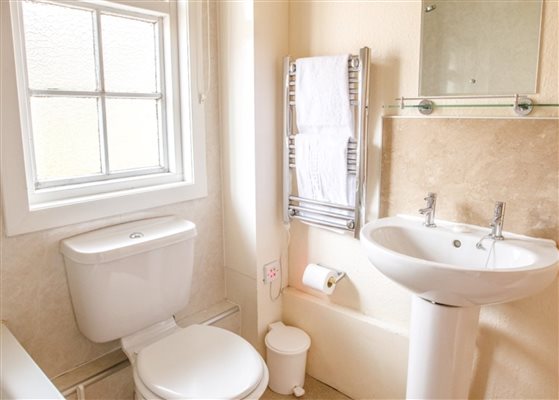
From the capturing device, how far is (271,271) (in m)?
2.04

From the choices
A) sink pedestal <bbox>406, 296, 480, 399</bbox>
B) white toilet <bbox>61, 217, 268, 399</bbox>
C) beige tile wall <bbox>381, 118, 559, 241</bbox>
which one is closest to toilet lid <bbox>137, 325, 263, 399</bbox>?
white toilet <bbox>61, 217, 268, 399</bbox>

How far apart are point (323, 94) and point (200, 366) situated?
43.4 inches

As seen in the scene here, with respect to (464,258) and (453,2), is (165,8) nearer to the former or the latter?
(453,2)

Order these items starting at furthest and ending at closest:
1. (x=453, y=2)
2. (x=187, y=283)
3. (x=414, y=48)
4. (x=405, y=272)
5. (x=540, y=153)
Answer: (x=187, y=283), (x=414, y=48), (x=453, y=2), (x=540, y=153), (x=405, y=272)

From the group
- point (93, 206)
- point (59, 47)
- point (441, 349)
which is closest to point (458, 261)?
point (441, 349)

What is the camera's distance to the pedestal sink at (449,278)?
118 centimetres

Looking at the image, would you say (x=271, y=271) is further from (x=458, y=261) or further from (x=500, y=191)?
(x=500, y=191)

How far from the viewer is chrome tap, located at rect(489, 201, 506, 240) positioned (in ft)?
4.58

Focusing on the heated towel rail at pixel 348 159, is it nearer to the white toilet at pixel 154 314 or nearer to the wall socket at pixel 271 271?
the wall socket at pixel 271 271

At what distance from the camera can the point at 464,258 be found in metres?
1.47

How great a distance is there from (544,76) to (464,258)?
617 millimetres

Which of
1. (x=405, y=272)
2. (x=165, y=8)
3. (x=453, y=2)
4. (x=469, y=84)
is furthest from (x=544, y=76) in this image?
(x=165, y=8)

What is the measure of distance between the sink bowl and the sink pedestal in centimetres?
10

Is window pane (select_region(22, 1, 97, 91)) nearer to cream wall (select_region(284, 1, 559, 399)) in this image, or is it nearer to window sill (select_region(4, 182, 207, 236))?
window sill (select_region(4, 182, 207, 236))
